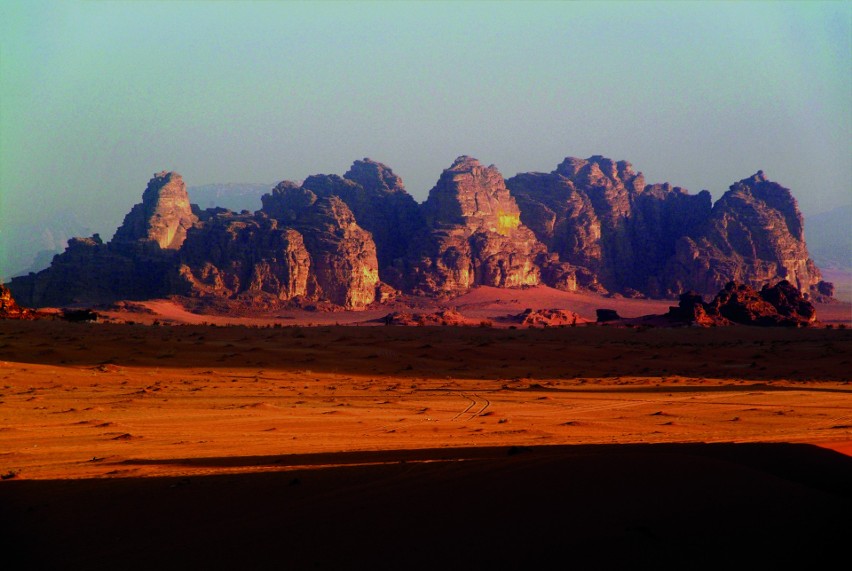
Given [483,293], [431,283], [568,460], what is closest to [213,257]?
[431,283]

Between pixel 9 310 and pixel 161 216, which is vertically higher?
pixel 161 216

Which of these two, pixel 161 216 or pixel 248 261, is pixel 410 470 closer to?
pixel 248 261

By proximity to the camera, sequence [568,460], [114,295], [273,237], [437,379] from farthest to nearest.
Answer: [273,237], [114,295], [437,379], [568,460]

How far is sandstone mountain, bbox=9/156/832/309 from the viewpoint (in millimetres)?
91062

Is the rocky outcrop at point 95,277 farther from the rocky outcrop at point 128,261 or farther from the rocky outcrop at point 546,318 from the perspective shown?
the rocky outcrop at point 546,318

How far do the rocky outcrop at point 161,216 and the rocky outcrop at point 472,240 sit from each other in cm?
2990

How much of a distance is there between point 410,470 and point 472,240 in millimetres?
100281

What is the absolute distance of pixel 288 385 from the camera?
2297 cm

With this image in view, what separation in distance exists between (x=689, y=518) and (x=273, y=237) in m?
90.2

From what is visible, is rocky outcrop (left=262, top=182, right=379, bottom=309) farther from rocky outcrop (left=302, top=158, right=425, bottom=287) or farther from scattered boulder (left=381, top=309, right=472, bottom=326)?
scattered boulder (left=381, top=309, right=472, bottom=326)

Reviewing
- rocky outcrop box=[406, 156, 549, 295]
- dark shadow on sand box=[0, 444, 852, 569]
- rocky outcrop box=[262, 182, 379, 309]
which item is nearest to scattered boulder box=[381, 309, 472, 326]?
rocky outcrop box=[262, 182, 379, 309]

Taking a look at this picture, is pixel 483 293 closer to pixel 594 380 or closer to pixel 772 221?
pixel 772 221

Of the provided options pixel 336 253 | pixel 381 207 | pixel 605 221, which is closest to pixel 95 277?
pixel 336 253

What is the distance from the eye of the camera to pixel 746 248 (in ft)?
386
